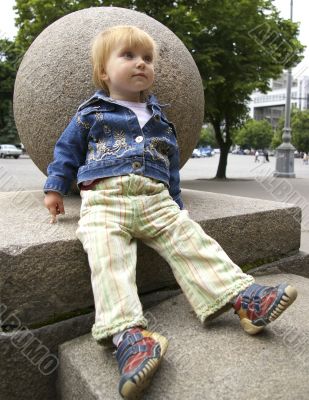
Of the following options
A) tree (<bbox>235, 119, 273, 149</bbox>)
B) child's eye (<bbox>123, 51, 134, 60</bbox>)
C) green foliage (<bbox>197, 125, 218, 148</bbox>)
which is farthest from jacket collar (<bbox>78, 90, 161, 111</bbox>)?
green foliage (<bbox>197, 125, 218, 148</bbox>)

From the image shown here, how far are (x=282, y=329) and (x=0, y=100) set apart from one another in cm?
3411

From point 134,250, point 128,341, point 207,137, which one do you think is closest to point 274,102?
point 207,137

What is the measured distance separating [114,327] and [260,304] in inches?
27.2

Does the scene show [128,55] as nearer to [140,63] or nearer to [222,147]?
[140,63]

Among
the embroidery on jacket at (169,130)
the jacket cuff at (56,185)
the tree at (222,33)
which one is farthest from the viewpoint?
the tree at (222,33)

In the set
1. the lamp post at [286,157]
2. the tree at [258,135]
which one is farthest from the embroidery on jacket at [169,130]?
the tree at [258,135]

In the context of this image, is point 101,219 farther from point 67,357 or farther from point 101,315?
point 67,357

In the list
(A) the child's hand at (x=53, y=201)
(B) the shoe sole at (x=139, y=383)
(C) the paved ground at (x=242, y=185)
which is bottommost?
(C) the paved ground at (x=242, y=185)

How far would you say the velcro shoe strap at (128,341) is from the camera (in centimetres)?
181

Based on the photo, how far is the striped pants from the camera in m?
2.00

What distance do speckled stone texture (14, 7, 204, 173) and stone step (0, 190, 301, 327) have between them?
0.54 metres

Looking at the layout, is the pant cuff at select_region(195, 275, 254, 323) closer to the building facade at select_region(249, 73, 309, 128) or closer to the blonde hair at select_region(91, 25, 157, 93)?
the blonde hair at select_region(91, 25, 157, 93)

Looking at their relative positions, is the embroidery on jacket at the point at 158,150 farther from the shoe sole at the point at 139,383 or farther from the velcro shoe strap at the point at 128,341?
the shoe sole at the point at 139,383

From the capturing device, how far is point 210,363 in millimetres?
1938
